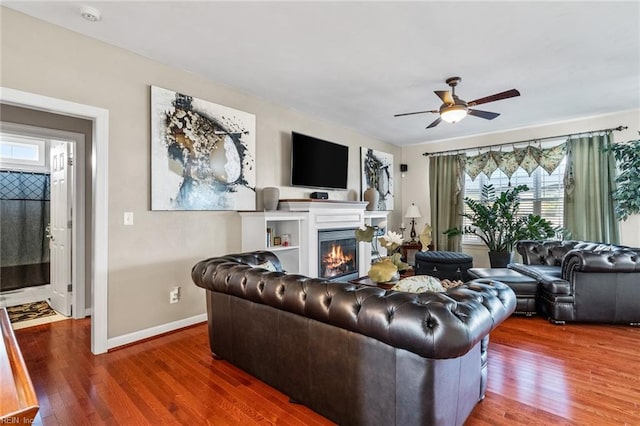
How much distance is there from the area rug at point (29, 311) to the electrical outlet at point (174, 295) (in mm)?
1721

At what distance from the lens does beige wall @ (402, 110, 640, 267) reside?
451 cm

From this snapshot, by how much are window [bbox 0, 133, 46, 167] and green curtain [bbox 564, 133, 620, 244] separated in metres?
8.04

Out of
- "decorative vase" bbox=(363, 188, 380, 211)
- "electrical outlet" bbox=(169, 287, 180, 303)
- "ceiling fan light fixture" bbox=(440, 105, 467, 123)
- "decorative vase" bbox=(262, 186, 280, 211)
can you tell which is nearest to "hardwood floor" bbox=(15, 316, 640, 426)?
"electrical outlet" bbox=(169, 287, 180, 303)

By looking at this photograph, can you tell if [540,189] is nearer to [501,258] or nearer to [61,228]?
[501,258]

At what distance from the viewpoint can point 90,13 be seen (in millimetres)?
2295

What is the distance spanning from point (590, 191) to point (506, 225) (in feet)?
3.97

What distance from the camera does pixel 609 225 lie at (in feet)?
14.9

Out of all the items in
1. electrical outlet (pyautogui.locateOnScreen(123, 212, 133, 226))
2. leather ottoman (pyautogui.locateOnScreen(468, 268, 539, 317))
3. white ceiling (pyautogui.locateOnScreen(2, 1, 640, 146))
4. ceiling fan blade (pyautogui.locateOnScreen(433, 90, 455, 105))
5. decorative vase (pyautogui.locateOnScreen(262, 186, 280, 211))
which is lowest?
leather ottoman (pyautogui.locateOnScreen(468, 268, 539, 317))

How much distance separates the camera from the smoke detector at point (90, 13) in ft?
7.40

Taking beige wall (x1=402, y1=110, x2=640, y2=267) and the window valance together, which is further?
the window valance

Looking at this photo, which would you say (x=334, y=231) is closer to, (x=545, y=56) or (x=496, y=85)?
(x=496, y=85)

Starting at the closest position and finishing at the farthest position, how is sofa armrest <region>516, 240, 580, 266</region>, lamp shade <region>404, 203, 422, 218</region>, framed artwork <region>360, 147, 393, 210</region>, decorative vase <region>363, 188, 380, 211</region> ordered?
sofa armrest <region>516, 240, 580, 266</region>, decorative vase <region>363, 188, 380, 211</region>, framed artwork <region>360, 147, 393, 210</region>, lamp shade <region>404, 203, 422, 218</region>

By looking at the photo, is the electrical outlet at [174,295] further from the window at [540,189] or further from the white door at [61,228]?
the window at [540,189]

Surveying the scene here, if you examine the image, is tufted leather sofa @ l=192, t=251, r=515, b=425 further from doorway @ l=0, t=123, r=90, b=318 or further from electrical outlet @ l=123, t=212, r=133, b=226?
doorway @ l=0, t=123, r=90, b=318
